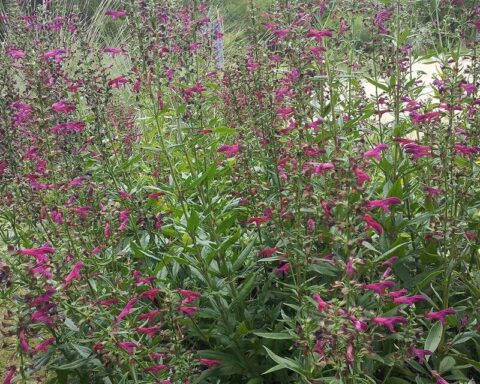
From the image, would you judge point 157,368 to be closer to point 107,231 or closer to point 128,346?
point 128,346

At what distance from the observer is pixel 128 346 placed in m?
2.87

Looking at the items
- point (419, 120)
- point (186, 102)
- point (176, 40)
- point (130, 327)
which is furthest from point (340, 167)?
point (176, 40)

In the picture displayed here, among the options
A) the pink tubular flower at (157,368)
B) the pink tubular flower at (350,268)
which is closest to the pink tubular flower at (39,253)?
the pink tubular flower at (157,368)

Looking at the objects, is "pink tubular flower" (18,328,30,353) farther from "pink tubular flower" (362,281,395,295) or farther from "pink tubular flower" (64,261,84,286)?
"pink tubular flower" (362,281,395,295)

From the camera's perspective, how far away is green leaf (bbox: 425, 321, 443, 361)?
10.0 feet

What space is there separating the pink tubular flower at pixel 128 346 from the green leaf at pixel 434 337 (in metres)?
1.51

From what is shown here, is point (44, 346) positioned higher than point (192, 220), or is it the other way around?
point (192, 220)

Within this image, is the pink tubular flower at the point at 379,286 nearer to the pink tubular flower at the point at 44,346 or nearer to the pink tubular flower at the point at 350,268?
the pink tubular flower at the point at 350,268

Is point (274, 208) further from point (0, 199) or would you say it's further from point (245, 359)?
point (0, 199)

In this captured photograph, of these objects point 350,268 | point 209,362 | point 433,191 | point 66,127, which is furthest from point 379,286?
point 66,127

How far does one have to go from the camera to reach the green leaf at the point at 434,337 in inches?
120

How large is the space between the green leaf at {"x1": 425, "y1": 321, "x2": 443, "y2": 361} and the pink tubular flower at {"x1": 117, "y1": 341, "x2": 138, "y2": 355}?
1.51m

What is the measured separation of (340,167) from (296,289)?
101 cm

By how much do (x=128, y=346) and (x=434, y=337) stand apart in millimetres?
1605
